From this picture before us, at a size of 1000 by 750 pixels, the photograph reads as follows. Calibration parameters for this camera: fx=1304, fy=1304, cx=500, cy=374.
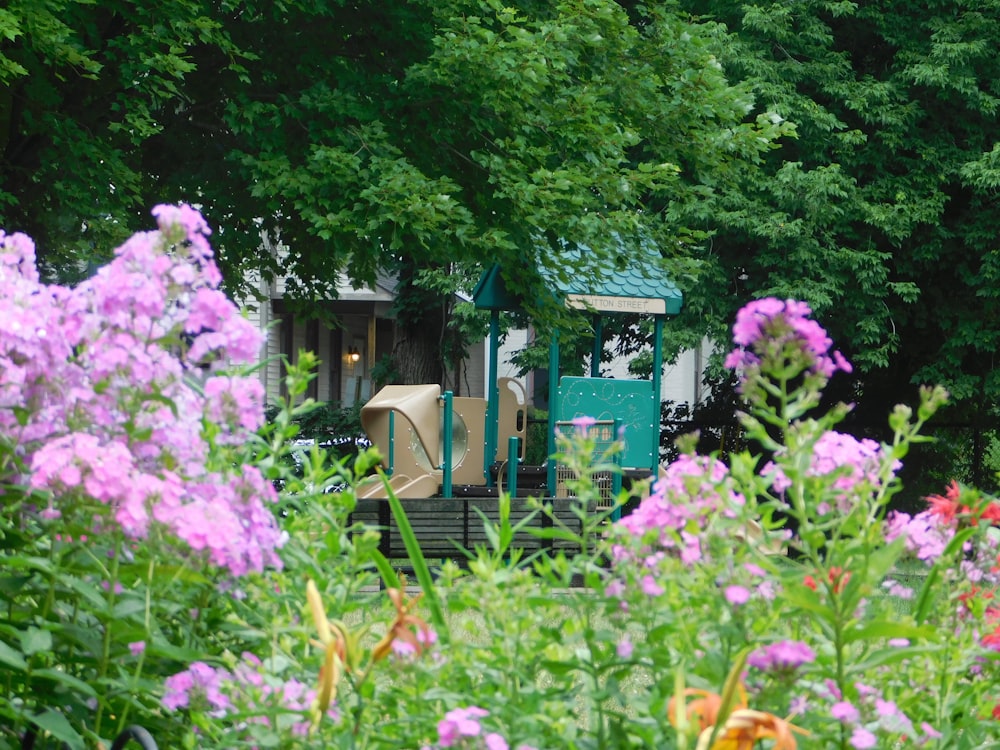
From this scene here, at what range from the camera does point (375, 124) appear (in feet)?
36.4

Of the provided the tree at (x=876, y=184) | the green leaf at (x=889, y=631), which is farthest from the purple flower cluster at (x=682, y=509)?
the tree at (x=876, y=184)

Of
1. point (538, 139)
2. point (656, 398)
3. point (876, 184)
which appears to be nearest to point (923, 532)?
point (538, 139)

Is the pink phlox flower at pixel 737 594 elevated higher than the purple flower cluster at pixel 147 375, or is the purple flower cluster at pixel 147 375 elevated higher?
the purple flower cluster at pixel 147 375

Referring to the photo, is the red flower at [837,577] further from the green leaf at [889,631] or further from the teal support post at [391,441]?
the teal support post at [391,441]

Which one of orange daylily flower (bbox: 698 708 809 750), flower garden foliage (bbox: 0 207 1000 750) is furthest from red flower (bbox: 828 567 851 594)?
orange daylily flower (bbox: 698 708 809 750)

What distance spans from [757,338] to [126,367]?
94 centimetres

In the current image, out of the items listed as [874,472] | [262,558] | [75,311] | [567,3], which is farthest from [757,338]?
[567,3]

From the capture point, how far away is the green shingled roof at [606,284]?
12.6 meters

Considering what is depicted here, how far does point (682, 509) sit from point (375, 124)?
970 centimetres

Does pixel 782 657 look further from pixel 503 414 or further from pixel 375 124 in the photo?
pixel 503 414

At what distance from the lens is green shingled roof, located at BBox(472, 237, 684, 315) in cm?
1255

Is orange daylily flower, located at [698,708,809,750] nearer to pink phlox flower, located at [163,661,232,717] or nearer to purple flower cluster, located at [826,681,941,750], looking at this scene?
purple flower cluster, located at [826,681,941,750]

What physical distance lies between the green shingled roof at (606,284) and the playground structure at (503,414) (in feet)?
0.05

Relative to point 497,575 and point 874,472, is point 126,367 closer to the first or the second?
point 497,575
